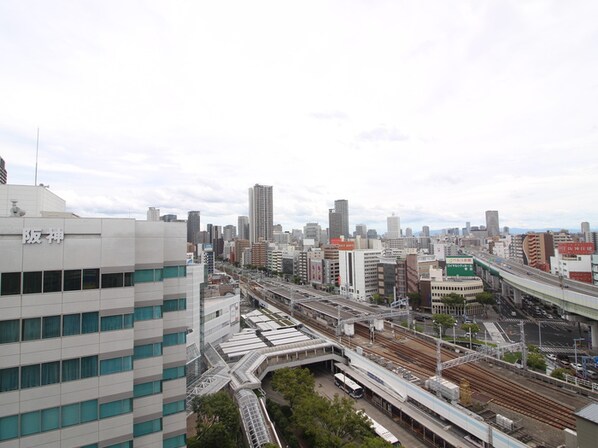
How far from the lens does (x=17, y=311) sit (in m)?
14.8

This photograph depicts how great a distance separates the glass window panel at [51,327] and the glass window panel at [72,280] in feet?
4.81

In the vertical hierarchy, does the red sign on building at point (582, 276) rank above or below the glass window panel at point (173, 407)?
below

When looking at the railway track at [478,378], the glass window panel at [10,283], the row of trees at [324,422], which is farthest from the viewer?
the railway track at [478,378]

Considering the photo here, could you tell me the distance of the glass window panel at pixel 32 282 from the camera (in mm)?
15078

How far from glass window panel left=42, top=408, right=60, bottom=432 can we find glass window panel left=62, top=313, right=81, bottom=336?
3.52 meters

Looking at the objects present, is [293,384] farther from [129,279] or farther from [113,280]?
[113,280]

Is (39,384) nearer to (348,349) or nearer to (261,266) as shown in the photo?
(348,349)

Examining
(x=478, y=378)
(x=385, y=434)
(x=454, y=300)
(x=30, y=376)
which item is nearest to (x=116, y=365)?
(x=30, y=376)

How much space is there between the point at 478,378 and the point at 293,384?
22.2m

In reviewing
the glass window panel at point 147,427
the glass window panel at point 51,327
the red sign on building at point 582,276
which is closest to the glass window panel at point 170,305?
the glass window panel at point 51,327

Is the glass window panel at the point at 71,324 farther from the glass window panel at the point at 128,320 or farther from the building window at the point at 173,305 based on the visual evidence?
the building window at the point at 173,305

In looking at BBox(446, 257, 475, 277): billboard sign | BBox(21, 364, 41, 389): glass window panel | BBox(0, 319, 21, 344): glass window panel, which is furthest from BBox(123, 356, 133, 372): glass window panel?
BBox(446, 257, 475, 277): billboard sign

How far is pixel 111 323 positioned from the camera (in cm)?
1683

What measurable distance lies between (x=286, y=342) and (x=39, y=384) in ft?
125
